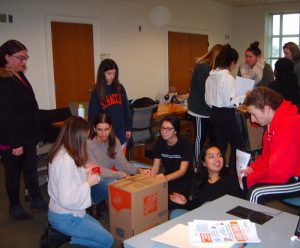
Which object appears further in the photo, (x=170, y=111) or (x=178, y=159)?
(x=170, y=111)

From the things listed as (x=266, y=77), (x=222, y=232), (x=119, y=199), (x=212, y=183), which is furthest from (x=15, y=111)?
(x=266, y=77)

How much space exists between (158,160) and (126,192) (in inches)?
27.1

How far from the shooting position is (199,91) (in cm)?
363

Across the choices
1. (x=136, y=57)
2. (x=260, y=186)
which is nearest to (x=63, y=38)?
(x=136, y=57)

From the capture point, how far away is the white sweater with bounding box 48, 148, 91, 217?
192 cm

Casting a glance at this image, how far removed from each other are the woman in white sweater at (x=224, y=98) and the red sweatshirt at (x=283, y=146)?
1104mm

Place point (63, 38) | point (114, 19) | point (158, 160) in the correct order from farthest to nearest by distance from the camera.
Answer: point (114, 19), point (63, 38), point (158, 160)

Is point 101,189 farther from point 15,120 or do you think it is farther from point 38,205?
point 15,120

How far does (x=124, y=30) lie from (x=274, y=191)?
5075 millimetres

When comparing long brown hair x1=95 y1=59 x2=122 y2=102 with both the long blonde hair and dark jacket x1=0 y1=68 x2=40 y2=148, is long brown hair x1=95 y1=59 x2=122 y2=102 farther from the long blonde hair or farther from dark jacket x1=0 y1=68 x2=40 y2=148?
the long blonde hair

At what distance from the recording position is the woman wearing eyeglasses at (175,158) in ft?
8.88

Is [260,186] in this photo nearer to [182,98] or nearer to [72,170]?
[72,170]

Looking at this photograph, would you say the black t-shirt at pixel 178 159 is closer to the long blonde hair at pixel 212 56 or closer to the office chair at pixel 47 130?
the long blonde hair at pixel 212 56

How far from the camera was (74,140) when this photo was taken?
197cm
